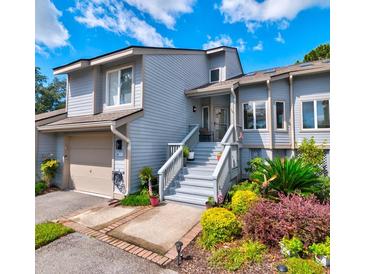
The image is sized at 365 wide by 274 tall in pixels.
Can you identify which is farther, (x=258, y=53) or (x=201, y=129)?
(x=258, y=53)

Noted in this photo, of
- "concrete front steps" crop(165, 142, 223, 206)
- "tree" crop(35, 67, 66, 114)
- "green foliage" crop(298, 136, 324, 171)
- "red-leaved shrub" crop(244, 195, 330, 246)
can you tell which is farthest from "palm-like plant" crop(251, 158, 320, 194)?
"tree" crop(35, 67, 66, 114)

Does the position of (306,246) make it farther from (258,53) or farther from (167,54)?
(258,53)

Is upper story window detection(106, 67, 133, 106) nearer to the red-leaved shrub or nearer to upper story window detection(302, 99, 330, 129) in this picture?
the red-leaved shrub

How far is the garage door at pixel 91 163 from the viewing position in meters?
8.30

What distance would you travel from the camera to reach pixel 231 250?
12.4 ft

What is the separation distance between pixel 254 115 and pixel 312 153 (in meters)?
3.32

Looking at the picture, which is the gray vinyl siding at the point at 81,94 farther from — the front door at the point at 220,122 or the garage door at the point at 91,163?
the front door at the point at 220,122

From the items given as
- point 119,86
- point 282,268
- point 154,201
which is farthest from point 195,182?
point 119,86

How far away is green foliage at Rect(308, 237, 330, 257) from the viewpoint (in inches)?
128

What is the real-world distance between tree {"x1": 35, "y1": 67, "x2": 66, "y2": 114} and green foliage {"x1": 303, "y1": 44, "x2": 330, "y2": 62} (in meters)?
36.0

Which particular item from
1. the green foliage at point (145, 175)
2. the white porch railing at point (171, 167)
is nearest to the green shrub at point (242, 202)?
the white porch railing at point (171, 167)

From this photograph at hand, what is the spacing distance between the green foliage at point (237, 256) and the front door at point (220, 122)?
8.95m
